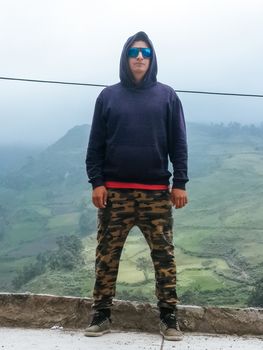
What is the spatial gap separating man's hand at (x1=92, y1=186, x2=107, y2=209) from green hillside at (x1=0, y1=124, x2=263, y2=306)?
1823 cm

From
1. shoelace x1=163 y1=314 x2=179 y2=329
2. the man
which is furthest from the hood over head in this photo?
shoelace x1=163 y1=314 x2=179 y2=329

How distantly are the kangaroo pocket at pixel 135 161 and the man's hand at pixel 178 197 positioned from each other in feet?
0.42

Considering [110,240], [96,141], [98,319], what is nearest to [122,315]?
[98,319]

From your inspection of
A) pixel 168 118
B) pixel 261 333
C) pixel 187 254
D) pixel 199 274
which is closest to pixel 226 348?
pixel 261 333

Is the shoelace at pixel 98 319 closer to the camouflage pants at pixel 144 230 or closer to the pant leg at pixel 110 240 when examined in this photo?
the pant leg at pixel 110 240

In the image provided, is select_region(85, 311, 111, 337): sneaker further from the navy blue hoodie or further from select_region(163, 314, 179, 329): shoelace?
the navy blue hoodie

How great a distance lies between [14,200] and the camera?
84750 mm

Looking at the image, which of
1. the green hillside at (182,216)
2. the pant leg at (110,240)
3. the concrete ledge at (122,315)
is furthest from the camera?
the green hillside at (182,216)

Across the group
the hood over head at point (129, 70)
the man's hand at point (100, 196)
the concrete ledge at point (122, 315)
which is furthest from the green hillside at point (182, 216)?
the hood over head at point (129, 70)

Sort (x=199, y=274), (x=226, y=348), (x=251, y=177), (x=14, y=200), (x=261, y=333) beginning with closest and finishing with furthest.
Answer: (x=226, y=348) < (x=261, y=333) < (x=199, y=274) < (x=251, y=177) < (x=14, y=200)

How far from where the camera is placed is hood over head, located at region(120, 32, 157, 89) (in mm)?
→ 2668

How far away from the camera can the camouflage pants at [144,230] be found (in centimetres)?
265

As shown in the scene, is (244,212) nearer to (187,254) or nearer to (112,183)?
(187,254)

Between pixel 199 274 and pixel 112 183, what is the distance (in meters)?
35.3
